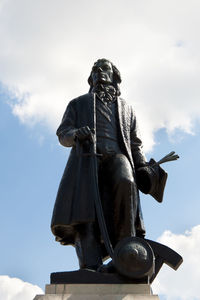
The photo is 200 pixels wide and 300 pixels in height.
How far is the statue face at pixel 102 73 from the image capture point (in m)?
9.61

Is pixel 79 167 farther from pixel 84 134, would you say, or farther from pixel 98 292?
pixel 98 292

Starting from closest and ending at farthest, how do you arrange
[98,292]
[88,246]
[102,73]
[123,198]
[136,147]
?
1. [98,292]
2. [88,246]
3. [123,198]
4. [136,147]
5. [102,73]

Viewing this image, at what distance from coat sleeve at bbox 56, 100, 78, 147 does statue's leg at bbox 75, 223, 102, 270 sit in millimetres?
1476

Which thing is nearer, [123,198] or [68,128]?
[123,198]

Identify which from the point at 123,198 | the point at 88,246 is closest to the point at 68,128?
the point at 123,198

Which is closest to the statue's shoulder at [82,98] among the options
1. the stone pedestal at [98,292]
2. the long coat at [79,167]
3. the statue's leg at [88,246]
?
the long coat at [79,167]

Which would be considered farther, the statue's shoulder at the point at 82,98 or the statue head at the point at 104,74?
the statue head at the point at 104,74

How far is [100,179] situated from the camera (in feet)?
27.7

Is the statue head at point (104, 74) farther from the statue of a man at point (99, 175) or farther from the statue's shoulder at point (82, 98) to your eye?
the statue's shoulder at point (82, 98)

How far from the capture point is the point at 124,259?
7.07m

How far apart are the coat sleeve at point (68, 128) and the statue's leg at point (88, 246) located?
1476mm

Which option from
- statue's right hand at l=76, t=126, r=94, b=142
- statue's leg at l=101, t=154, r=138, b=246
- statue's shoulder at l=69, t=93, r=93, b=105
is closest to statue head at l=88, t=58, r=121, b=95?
statue's shoulder at l=69, t=93, r=93, b=105

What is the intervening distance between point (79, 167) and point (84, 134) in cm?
53

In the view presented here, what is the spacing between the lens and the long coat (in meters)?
7.88
